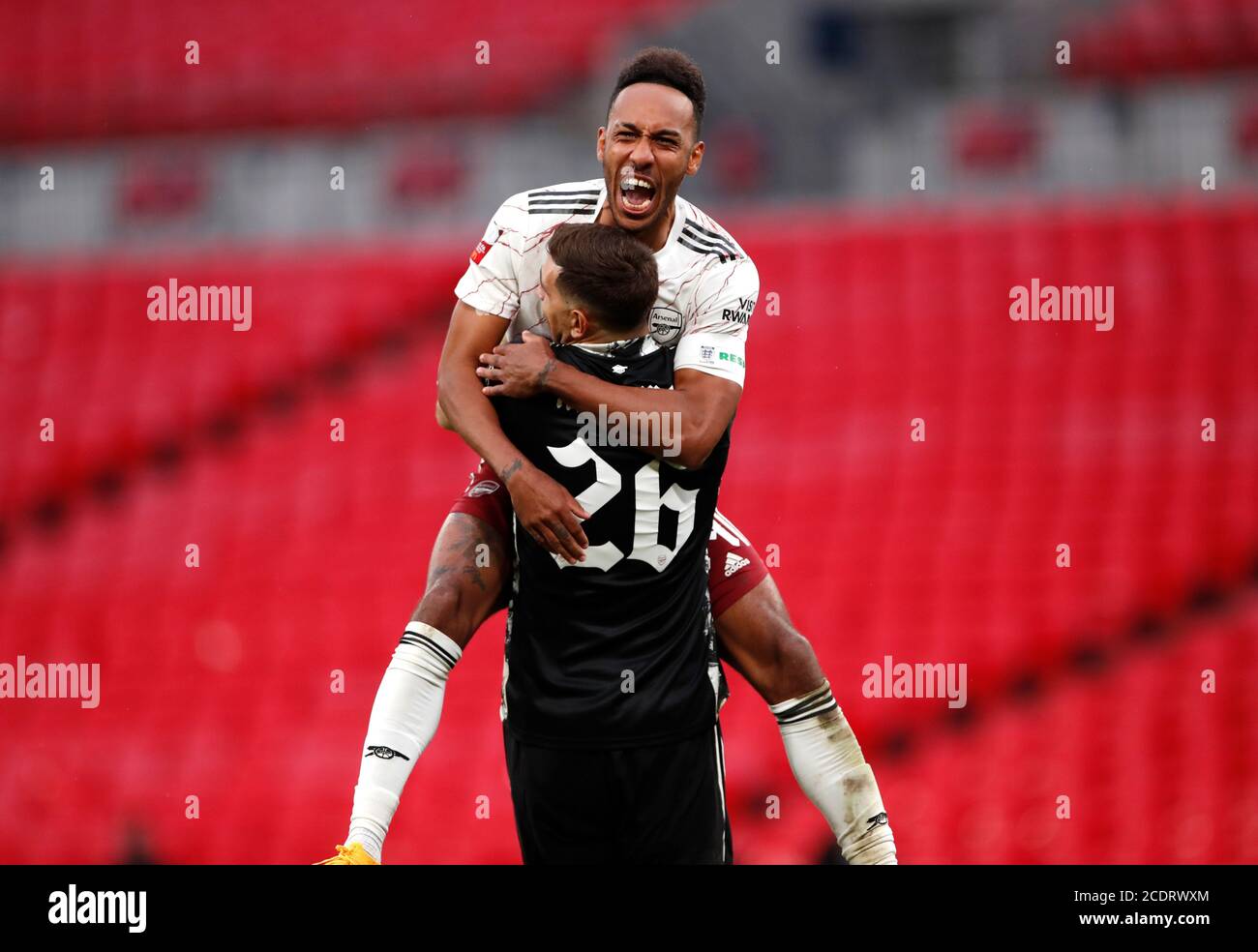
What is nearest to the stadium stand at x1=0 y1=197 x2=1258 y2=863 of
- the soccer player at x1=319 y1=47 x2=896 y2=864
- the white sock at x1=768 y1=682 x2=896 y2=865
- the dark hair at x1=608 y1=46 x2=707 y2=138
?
the white sock at x1=768 y1=682 x2=896 y2=865

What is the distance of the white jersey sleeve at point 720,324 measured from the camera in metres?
3.80

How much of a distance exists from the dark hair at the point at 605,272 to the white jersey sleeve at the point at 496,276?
17 centimetres

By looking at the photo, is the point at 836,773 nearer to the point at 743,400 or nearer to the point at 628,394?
the point at 628,394

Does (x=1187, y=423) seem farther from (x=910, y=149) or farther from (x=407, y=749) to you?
(x=407, y=749)

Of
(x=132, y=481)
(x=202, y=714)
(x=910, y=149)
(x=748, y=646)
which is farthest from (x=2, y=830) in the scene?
(x=910, y=149)

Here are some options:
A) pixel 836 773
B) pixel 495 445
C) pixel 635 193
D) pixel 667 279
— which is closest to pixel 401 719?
pixel 495 445

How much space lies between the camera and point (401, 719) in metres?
3.79

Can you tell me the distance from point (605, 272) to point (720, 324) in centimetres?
36

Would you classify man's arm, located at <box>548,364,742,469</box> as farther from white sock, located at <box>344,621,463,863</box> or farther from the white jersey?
white sock, located at <box>344,621,463,863</box>

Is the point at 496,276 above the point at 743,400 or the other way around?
the other way around

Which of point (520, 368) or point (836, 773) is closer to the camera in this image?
point (520, 368)

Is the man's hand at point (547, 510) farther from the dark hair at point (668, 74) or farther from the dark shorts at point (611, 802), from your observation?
Answer: the dark hair at point (668, 74)

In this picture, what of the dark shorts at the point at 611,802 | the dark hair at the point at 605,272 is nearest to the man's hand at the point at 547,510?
the dark hair at the point at 605,272

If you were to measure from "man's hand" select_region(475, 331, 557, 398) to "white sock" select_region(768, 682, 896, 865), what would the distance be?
1032 millimetres
